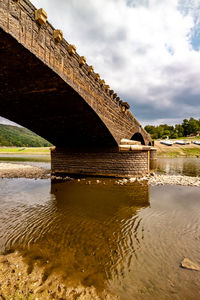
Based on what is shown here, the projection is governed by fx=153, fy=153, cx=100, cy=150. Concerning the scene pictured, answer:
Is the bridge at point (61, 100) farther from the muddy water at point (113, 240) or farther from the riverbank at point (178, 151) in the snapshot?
the riverbank at point (178, 151)

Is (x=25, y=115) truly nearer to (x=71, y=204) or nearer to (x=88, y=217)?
→ (x=71, y=204)

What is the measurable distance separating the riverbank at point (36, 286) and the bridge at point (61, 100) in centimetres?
522

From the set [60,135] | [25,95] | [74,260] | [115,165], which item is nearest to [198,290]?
[74,260]

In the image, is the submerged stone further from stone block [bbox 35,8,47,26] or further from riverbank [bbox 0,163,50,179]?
riverbank [bbox 0,163,50,179]

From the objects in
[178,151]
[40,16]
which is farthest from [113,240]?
[178,151]

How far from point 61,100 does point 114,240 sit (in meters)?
6.92

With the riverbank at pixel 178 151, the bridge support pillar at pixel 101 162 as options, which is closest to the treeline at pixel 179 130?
the riverbank at pixel 178 151

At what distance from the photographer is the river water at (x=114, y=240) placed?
2.55 metres

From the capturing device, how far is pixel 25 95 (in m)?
7.34

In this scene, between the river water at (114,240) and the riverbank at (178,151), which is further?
the riverbank at (178,151)

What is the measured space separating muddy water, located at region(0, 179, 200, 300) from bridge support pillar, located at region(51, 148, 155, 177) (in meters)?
5.27

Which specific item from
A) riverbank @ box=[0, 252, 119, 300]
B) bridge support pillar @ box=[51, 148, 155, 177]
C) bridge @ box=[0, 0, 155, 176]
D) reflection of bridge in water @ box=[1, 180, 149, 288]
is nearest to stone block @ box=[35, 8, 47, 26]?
bridge @ box=[0, 0, 155, 176]

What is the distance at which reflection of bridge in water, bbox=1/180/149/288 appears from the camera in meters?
2.85

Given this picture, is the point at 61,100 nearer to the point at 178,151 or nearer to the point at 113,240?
the point at 113,240
